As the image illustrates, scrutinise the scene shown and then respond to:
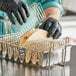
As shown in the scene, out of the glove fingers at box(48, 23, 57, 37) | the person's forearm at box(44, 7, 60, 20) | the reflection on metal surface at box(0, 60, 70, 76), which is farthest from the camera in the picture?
the person's forearm at box(44, 7, 60, 20)

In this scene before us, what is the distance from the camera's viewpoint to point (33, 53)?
121 cm

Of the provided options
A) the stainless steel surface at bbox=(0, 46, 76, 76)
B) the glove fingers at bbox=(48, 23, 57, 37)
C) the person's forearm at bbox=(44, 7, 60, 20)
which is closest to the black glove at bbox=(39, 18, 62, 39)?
the glove fingers at bbox=(48, 23, 57, 37)

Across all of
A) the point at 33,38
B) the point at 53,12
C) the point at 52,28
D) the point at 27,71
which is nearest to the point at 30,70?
the point at 27,71

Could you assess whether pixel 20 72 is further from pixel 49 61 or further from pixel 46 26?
pixel 46 26

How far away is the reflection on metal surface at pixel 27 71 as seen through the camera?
117cm

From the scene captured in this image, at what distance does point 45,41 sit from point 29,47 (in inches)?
3.3

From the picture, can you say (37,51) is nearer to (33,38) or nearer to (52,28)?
(33,38)

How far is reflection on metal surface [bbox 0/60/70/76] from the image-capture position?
1170mm

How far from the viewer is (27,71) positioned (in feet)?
3.96

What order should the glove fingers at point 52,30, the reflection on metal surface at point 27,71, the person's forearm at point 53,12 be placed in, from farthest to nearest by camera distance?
the person's forearm at point 53,12
the glove fingers at point 52,30
the reflection on metal surface at point 27,71

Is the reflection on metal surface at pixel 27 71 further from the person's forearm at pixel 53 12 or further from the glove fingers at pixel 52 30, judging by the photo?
the person's forearm at pixel 53 12

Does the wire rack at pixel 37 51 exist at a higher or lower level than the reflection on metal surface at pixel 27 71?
higher

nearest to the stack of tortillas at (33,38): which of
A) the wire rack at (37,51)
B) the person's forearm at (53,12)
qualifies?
the wire rack at (37,51)

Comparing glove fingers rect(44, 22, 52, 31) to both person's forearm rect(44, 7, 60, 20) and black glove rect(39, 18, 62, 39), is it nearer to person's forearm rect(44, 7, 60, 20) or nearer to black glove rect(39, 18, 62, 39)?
black glove rect(39, 18, 62, 39)
